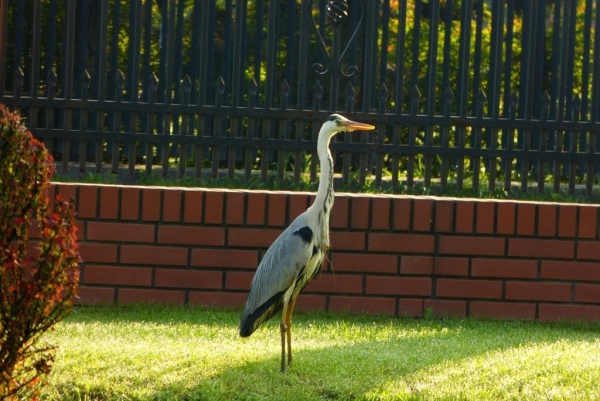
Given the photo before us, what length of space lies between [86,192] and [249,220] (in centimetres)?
107

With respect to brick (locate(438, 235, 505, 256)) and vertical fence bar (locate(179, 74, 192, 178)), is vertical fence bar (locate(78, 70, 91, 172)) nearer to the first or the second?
vertical fence bar (locate(179, 74, 192, 178))

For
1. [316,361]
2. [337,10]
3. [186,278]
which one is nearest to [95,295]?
[186,278]

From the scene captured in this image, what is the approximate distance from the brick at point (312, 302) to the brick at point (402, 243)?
459 millimetres

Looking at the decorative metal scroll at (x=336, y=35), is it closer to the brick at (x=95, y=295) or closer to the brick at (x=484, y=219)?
the brick at (x=484, y=219)

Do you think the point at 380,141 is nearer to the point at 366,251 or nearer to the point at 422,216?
the point at 422,216

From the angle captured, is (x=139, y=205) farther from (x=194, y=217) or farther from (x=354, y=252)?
(x=354, y=252)

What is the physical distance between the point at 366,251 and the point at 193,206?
1.17 m

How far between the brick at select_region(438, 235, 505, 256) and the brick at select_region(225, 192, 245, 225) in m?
1.32

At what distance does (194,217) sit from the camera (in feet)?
23.4

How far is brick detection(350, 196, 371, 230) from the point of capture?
7.15m

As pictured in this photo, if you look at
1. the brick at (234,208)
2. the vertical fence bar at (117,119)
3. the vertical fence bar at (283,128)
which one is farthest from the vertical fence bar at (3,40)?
the vertical fence bar at (283,128)

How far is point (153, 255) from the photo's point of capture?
23.4ft

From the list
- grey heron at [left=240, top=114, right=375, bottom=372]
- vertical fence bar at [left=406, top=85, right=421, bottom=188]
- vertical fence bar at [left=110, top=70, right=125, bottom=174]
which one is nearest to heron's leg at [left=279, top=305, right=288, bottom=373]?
grey heron at [left=240, top=114, right=375, bottom=372]

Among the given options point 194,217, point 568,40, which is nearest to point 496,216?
point 568,40
